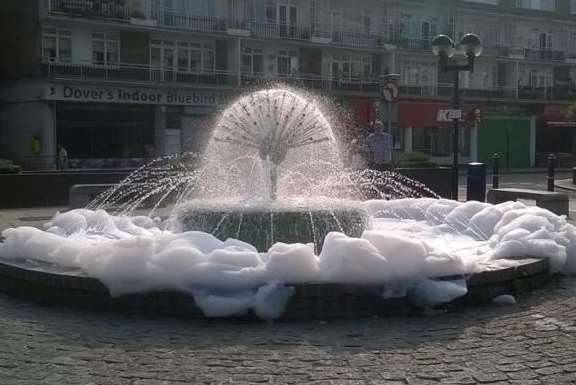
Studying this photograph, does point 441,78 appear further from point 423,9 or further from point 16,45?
point 16,45

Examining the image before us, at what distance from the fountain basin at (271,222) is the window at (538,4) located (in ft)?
167

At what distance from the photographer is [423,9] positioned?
48.6 metres

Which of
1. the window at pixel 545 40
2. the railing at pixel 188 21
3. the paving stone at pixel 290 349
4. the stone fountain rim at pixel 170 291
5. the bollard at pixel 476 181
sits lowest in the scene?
the paving stone at pixel 290 349

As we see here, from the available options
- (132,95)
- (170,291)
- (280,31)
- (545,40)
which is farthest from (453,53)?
(545,40)

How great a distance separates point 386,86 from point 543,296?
10047 mm

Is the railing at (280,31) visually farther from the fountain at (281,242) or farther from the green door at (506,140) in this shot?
the fountain at (281,242)

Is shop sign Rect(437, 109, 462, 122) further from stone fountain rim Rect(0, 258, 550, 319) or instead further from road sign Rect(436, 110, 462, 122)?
stone fountain rim Rect(0, 258, 550, 319)

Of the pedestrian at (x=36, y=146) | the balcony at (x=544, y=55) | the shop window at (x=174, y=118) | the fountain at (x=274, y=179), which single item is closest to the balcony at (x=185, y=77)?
the shop window at (x=174, y=118)

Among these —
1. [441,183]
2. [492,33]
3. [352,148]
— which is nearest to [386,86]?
[352,148]

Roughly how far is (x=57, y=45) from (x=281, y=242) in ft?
104

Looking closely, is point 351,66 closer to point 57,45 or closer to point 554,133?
point 554,133

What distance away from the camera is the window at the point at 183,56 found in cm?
3847

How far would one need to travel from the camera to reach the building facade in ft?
117

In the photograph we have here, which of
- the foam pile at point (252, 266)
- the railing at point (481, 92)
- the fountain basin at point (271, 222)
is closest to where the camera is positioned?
the foam pile at point (252, 266)
